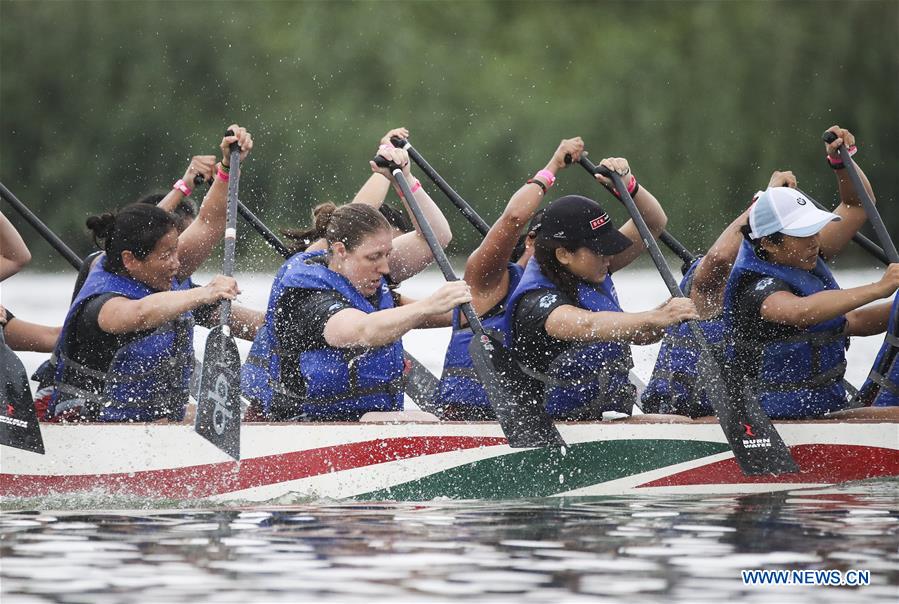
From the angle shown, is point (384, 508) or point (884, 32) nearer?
point (384, 508)

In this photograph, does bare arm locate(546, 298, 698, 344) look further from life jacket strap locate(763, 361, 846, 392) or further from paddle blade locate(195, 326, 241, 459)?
paddle blade locate(195, 326, 241, 459)

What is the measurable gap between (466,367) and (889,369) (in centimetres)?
191

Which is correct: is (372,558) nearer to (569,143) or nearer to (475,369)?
(475,369)

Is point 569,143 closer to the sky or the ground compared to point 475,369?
closer to the sky

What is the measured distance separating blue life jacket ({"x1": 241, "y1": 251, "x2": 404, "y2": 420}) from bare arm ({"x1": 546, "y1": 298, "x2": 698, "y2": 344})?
72 cm

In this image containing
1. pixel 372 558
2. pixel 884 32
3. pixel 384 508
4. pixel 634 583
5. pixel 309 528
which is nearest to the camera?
pixel 634 583

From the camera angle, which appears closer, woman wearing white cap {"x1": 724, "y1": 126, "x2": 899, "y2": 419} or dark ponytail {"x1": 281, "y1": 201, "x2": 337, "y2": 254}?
woman wearing white cap {"x1": 724, "y1": 126, "x2": 899, "y2": 419}

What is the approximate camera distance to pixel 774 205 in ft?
20.9

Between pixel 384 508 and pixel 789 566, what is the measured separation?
6.07 feet

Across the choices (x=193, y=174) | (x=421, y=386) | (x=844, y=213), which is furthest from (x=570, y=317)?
(x=193, y=174)

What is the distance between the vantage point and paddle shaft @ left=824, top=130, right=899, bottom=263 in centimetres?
694

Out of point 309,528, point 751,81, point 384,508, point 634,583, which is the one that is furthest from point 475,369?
point 751,81

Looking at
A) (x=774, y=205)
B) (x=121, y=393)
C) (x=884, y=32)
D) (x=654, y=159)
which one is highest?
(x=884, y=32)

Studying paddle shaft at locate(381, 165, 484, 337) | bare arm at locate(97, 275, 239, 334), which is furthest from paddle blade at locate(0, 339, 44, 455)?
paddle shaft at locate(381, 165, 484, 337)
